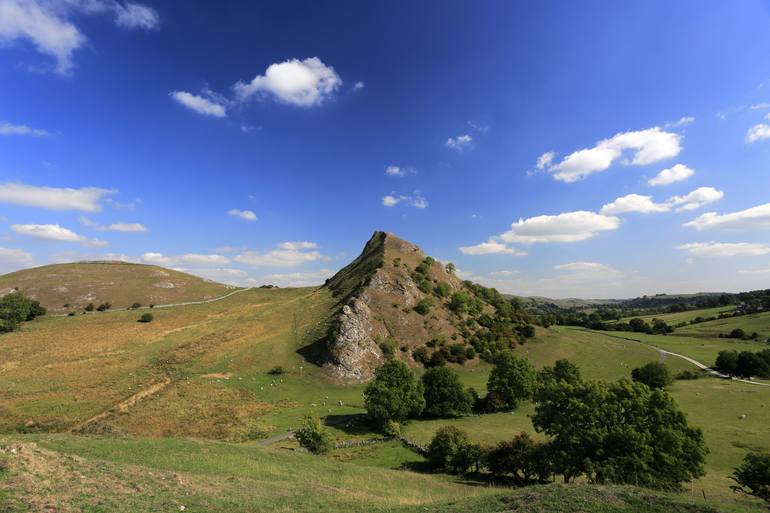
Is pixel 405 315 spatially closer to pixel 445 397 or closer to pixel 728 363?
pixel 445 397

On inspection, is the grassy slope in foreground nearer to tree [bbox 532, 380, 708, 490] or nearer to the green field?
the green field

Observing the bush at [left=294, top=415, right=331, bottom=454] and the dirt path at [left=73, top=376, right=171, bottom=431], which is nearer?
the bush at [left=294, top=415, right=331, bottom=454]

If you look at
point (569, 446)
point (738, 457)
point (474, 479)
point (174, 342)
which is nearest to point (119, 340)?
point (174, 342)

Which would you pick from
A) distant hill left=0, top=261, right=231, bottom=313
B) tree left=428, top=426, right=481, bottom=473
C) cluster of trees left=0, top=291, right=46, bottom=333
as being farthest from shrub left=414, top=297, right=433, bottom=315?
distant hill left=0, top=261, right=231, bottom=313

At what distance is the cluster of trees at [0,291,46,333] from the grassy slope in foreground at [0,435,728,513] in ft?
306

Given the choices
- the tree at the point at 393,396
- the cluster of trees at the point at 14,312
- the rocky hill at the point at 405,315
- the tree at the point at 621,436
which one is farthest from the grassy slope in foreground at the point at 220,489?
the cluster of trees at the point at 14,312

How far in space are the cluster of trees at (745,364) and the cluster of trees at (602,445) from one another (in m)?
75.3

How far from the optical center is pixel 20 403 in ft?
172

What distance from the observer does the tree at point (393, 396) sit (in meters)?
55.2

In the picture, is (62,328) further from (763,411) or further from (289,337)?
(763,411)

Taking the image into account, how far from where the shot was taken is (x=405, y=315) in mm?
104688

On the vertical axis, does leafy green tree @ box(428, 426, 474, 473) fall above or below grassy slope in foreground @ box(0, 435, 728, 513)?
below

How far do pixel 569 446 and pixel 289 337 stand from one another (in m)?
75.6

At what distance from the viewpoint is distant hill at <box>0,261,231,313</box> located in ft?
460
